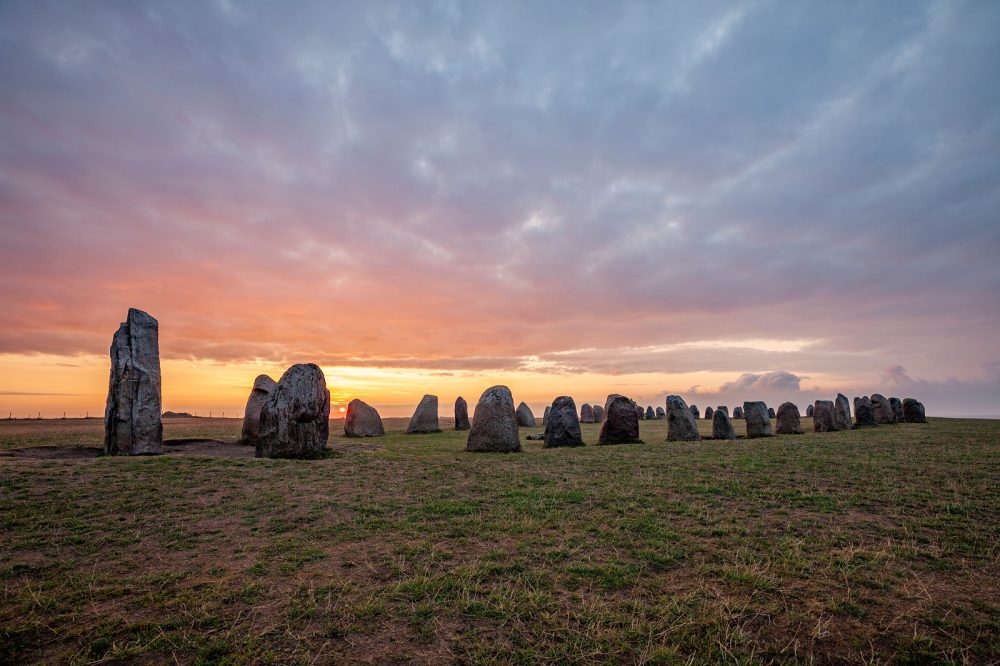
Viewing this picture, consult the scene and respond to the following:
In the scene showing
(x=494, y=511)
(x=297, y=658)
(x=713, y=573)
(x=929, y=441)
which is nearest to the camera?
(x=297, y=658)

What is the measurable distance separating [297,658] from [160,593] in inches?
77.6

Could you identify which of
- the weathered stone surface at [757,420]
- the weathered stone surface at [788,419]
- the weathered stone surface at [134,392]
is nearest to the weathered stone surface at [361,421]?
the weathered stone surface at [134,392]

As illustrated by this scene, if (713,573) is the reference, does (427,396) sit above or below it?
above

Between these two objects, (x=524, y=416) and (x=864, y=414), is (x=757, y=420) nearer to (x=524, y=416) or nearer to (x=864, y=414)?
(x=864, y=414)

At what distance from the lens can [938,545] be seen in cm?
524

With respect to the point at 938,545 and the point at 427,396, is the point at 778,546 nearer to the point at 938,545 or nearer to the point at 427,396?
the point at 938,545

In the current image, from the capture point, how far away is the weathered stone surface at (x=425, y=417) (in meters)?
22.9

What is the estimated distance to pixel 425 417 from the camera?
2302 cm

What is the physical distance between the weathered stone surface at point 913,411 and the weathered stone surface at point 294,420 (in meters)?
29.6

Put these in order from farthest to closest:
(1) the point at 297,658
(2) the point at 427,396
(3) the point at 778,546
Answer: (2) the point at 427,396 < (3) the point at 778,546 < (1) the point at 297,658

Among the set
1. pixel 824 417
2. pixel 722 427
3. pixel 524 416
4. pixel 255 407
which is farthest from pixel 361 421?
pixel 824 417

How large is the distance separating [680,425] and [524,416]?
14.8m

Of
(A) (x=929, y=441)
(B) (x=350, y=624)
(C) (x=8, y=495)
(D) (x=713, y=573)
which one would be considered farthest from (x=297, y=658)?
(A) (x=929, y=441)

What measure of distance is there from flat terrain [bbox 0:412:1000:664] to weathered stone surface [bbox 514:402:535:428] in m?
21.9
